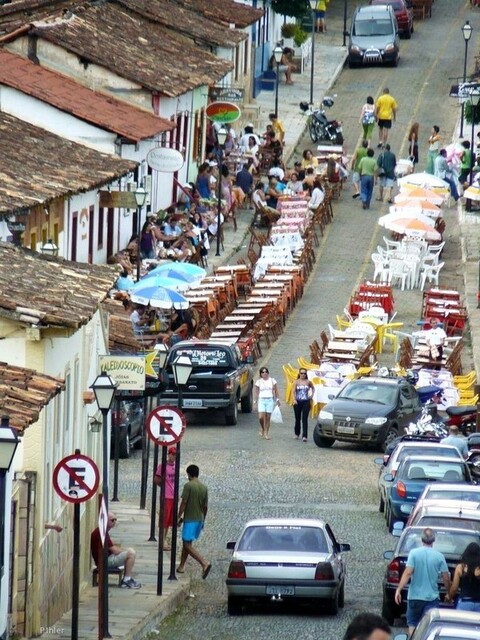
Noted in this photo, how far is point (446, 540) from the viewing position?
1008 inches

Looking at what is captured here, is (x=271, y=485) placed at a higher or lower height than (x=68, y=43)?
lower

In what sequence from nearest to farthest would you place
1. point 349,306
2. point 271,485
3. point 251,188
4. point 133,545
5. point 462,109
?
point 133,545 → point 271,485 → point 349,306 → point 251,188 → point 462,109

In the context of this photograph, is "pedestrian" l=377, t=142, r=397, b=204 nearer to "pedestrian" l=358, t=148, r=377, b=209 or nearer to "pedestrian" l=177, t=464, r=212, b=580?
"pedestrian" l=358, t=148, r=377, b=209

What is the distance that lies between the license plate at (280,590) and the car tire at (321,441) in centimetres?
1247

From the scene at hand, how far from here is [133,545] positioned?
31.1 metres

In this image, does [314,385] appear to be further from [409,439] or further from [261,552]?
[261,552]

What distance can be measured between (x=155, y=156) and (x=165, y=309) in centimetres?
752

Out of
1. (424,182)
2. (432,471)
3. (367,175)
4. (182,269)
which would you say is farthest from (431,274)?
(432,471)

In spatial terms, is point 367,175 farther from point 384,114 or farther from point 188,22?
point 384,114

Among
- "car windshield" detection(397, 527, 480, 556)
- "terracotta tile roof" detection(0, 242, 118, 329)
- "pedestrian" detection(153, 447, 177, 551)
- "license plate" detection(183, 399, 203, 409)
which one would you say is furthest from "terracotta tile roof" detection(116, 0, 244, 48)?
"car windshield" detection(397, 527, 480, 556)

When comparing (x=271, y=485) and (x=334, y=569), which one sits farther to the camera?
(x=271, y=485)

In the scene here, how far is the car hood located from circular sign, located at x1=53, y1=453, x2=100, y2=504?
16.5 metres

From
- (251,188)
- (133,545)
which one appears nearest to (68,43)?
(251,188)

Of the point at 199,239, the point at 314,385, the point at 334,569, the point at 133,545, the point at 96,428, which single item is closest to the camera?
the point at 334,569
